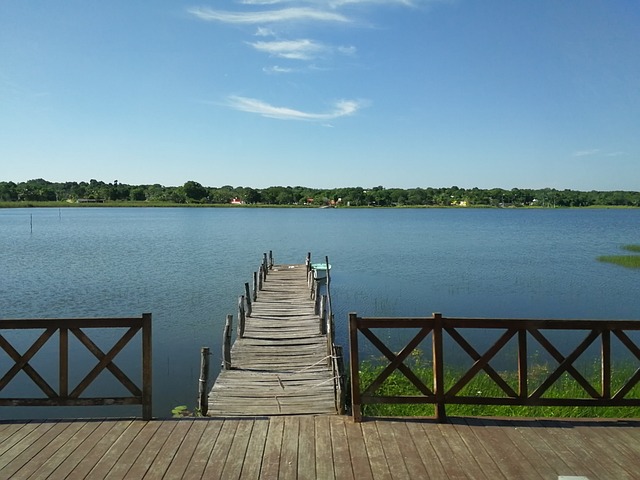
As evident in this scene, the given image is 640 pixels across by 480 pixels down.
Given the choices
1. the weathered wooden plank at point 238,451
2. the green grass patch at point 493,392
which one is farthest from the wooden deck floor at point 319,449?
the green grass patch at point 493,392

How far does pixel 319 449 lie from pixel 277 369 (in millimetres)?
6457

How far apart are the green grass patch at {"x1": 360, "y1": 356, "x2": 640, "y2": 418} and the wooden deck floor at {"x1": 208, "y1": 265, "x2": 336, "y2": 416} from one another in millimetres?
1451

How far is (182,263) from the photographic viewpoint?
4241 cm

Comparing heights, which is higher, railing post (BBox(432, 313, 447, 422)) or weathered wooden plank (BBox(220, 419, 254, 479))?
railing post (BBox(432, 313, 447, 422))

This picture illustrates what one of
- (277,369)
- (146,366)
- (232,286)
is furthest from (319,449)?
(232,286)

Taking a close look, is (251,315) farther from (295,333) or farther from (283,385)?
(283,385)

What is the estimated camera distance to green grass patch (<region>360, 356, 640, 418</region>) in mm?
10695

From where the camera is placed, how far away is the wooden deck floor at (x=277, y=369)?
389 inches

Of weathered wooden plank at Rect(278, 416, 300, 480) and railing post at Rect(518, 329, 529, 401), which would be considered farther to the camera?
railing post at Rect(518, 329, 529, 401)

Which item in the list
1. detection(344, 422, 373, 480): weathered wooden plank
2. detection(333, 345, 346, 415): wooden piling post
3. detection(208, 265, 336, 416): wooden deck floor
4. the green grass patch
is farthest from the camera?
the green grass patch

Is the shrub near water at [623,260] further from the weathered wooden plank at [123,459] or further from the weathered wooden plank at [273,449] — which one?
the weathered wooden plank at [123,459]

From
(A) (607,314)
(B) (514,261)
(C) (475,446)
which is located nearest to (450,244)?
(B) (514,261)

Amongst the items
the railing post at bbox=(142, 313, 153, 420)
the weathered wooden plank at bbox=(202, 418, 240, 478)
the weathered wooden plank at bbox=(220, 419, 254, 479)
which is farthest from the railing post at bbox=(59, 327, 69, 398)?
the weathered wooden plank at bbox=(220, 419, 254, 479)

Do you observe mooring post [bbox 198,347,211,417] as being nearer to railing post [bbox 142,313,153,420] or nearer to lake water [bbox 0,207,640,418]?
railing post [bbox 142,313,153,420]
